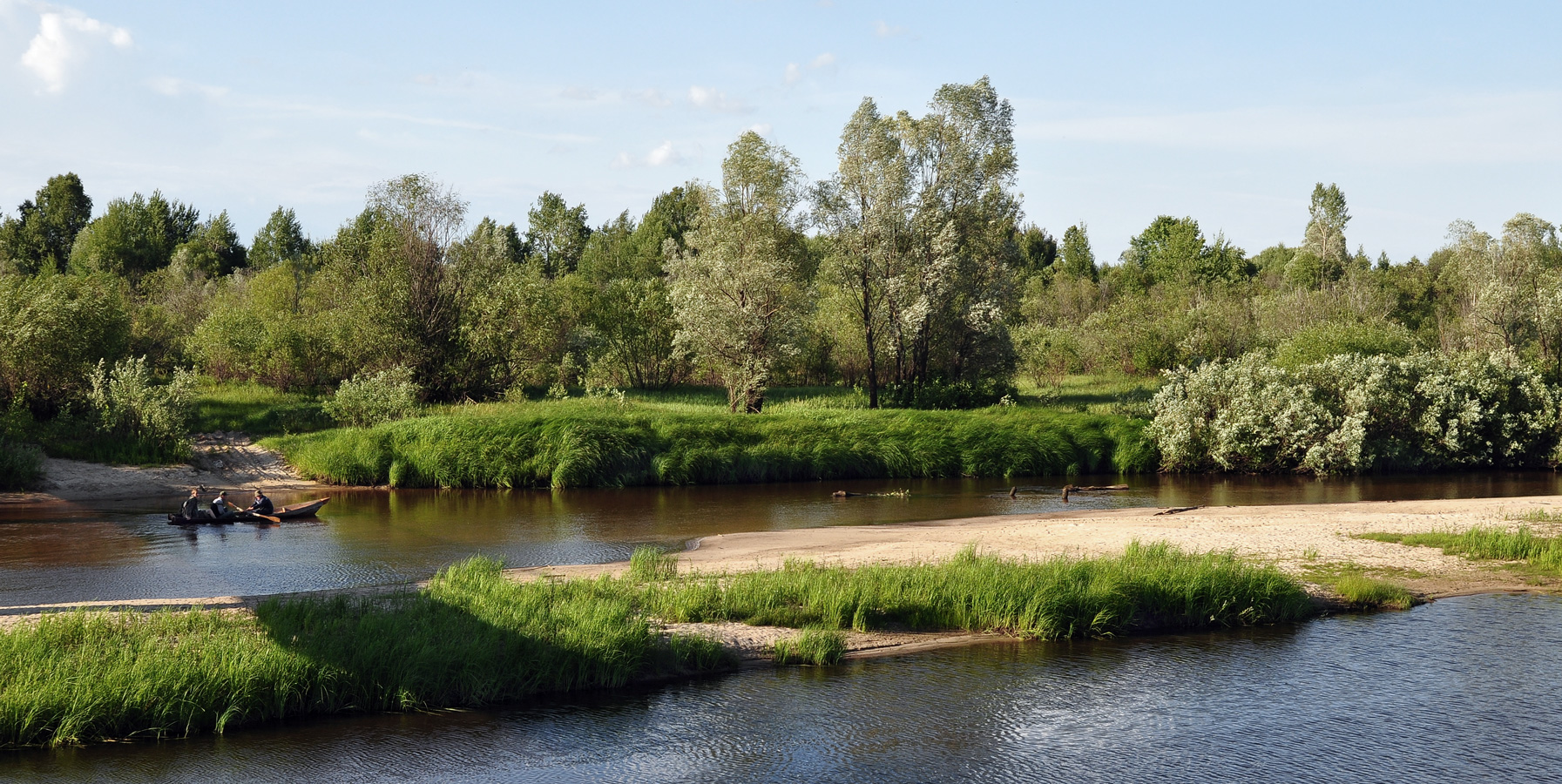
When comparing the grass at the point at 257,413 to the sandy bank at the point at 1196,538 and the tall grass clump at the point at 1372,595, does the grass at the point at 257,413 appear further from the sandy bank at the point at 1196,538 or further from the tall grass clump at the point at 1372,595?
the tall grass clump at the point at 1372,595

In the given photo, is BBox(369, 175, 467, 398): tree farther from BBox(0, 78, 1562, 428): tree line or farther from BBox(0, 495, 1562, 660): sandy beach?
BBox(0, 495, 1562, 660): sandy beach

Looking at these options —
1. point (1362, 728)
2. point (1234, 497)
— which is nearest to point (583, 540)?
point (1362, 728)

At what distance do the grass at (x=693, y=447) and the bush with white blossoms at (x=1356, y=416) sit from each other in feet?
6.84

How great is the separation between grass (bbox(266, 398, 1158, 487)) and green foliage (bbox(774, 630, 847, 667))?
21.1 meters

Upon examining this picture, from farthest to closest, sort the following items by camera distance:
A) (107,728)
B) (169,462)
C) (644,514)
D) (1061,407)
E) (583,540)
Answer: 1. (1061,407)
2. (169,462)
3. (644,514)
4. (583,540)
5. (107,728)

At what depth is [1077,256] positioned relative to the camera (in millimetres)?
103812

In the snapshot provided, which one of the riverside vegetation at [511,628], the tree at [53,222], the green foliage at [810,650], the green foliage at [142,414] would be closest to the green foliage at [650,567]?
the riverside vegetation at [511,628]

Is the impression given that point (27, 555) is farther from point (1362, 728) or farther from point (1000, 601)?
point (1362, 728)

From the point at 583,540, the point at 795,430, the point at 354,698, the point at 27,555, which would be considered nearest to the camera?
the point at 354,698

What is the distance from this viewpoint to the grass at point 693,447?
3600 cm

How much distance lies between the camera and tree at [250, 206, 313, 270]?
3568 inches

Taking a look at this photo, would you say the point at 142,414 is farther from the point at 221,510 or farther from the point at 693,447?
the point at 693,447

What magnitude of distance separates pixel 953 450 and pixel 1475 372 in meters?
19.3

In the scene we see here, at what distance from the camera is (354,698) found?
43.4ft
